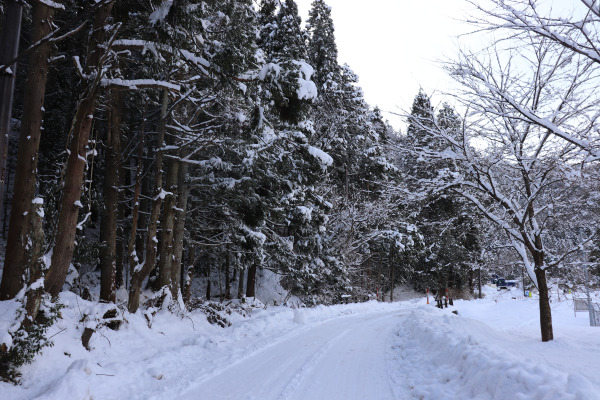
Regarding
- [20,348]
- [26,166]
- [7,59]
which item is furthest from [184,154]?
[7,59]

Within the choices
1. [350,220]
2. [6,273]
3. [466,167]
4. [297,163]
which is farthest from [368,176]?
[6,273]

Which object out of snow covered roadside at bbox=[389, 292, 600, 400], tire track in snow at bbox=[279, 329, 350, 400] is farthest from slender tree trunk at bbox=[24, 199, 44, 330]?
snow covered roadside at bbox=[389, 292, 600, 400]

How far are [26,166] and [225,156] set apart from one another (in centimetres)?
712

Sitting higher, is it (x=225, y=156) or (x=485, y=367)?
(x=225, y=156)

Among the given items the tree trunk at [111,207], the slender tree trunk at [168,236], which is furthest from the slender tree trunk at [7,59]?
the slender tree trunk at [168,236]

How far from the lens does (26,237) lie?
5984 millimetres

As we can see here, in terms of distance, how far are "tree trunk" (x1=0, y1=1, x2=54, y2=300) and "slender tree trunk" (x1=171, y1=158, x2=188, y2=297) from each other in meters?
5.51

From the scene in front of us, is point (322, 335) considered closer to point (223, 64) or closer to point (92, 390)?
point (92, 390)

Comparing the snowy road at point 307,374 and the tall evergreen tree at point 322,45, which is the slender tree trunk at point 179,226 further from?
the tall evergreen tree at point 322,45

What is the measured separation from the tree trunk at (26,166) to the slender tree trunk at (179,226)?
18.1ft

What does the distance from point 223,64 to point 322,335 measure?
25.9ft

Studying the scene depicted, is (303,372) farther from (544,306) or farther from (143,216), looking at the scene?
(143,216)

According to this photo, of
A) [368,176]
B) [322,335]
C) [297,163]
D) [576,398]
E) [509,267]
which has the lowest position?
[322,335]

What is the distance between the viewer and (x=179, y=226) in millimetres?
11867
